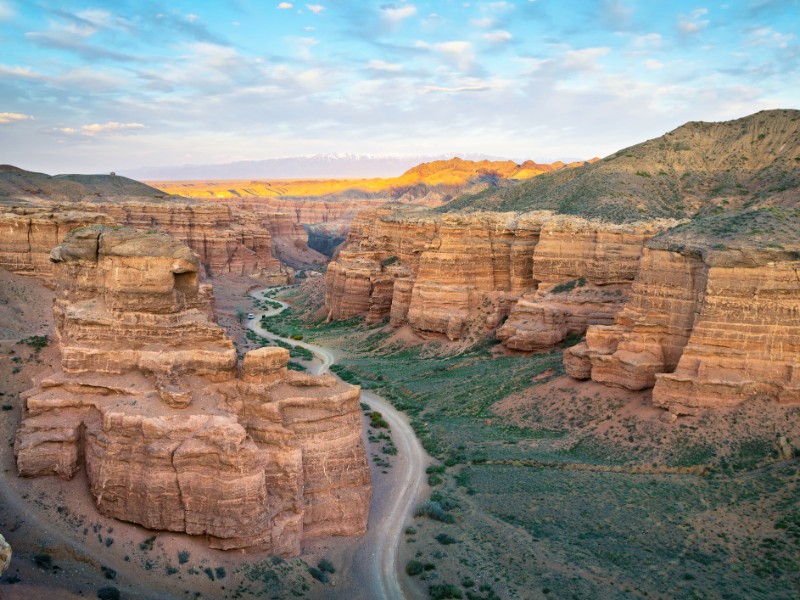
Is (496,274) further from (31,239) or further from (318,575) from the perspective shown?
(31,239)

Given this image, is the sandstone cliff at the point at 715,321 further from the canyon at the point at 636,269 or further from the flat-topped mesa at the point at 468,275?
the flat-topped mesa at the point at 468,275

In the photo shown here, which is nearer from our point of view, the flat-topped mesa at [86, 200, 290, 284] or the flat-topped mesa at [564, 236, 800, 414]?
the flat-topped mesa at [564, 236, 800, 414]

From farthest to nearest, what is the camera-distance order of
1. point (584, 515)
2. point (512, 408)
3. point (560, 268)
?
point (560, 268) → point (512, 408) → point (584, 515)

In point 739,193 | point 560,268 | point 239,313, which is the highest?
point 739,193

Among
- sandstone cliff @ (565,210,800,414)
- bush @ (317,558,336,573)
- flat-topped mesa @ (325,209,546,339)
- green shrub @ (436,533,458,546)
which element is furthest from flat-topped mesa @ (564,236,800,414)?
flat-topped mesa @ (325,209,546,339)

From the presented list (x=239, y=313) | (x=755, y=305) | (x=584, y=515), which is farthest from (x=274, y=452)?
(x=239, y=313)

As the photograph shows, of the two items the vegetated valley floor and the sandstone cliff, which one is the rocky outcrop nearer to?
the vegetated valley floor

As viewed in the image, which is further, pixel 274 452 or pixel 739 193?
pixel 739 193

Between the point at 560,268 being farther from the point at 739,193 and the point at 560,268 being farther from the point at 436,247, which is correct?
the point at 739,193
